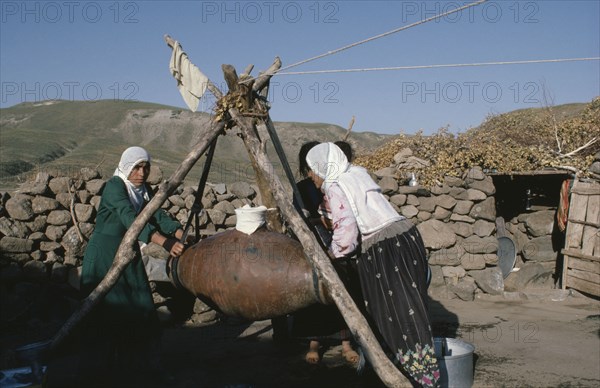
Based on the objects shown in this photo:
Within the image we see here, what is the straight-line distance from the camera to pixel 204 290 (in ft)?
11.7

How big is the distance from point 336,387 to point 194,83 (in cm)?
259

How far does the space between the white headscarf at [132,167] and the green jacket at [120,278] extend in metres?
0.08

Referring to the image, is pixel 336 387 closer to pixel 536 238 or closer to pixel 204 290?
pixel 204 290

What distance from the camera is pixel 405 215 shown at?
8.84 metres

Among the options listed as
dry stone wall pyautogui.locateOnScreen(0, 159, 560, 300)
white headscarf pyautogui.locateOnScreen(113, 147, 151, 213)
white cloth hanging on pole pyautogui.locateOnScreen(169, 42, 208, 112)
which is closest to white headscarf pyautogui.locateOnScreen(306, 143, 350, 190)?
white cloth hanging on pole pyautogui.locateOnScreen(169, 42, 208, 112)

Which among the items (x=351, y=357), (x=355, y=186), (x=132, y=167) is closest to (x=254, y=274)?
(x=355, y=186)

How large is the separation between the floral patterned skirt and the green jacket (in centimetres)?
169

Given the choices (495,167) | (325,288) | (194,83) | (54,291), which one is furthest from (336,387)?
(495,167)

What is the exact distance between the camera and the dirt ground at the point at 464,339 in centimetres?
462

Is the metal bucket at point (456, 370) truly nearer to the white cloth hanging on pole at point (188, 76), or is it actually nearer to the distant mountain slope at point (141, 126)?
the white cloth hanging on pole at point (188, 76)

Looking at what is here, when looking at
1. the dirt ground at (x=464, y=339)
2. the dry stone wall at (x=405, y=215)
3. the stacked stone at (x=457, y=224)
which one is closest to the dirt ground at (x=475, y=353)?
the dirt ground at (x=464, y=339)

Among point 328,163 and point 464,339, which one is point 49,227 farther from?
point 464,339

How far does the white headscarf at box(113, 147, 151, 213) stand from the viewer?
163 inches

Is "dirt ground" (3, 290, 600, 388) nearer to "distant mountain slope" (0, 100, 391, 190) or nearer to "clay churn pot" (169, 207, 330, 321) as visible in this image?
"clay churn pot" (169, 207, 330, 321)
